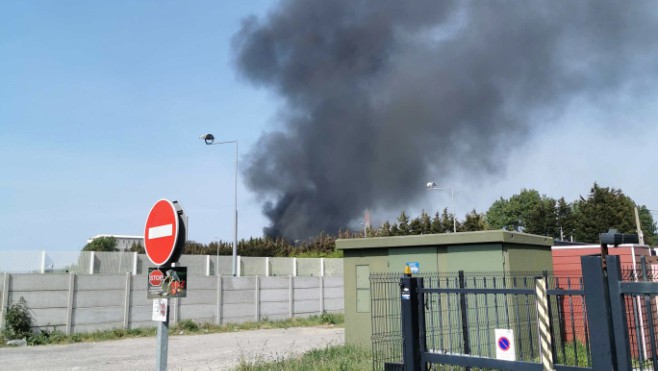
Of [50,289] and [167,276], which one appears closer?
[167,276]

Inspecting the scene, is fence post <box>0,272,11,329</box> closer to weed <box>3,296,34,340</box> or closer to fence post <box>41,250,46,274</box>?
weed <box>3,296,34,340</box>

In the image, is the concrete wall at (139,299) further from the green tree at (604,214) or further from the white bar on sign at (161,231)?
the green tree at (604,214)

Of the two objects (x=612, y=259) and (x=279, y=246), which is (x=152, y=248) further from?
(x=279, y=246)

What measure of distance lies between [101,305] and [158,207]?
48.1 ft

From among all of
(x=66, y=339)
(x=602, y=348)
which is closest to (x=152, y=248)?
(x=602, y=348)

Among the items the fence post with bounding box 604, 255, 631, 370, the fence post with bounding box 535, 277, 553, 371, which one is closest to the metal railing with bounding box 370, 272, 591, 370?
the fence post with bounding box 535, 277, 553, 371

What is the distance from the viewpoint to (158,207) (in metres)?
5.36

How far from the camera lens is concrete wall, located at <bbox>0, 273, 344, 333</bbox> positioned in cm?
1656

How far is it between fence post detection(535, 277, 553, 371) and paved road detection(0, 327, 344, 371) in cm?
728

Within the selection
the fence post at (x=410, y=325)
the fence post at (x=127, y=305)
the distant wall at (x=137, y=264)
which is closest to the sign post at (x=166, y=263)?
the fence post at (x=410, y=325)

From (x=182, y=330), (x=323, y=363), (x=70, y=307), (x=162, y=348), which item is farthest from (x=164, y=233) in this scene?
(x=182, y=330)

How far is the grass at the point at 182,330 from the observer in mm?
16266

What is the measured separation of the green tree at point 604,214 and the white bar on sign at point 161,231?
194 feet

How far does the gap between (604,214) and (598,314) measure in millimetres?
60722
